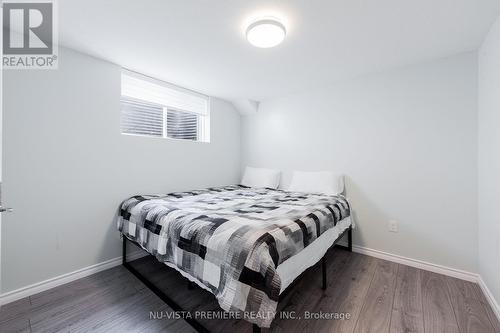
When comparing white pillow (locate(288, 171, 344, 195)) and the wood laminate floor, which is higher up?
white pillow (locate(288, 171, 344, 195))

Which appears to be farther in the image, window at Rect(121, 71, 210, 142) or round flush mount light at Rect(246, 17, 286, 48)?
window at Rect(121, 71, 210, 142)

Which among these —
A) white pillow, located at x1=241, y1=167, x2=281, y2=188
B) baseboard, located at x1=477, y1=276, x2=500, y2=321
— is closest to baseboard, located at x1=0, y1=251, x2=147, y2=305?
white pillow, located at x1=241, y1=167, x2=281, y2=188

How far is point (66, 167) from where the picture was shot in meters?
1.92

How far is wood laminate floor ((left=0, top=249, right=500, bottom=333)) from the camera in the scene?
4.60ft

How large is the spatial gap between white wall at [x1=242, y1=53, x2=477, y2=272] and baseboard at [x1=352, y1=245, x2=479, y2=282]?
0.05m

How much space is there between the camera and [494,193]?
1562mm

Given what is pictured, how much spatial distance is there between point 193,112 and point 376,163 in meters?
2.56

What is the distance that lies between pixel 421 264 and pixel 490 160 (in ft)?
3.96

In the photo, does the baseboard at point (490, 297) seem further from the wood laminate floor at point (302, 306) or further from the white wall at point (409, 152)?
the white wall at point (409, 152)

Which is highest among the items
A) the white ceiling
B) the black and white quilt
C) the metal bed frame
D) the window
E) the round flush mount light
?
the white ceiling

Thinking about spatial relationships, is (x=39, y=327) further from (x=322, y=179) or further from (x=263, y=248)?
(x=322, y=179)

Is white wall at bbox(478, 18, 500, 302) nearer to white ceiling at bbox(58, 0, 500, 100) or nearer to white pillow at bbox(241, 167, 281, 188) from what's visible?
white ceiling at bbox(58, 0, 500, 100)

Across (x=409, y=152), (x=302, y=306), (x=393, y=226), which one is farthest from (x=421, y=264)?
(x=302, y=306)

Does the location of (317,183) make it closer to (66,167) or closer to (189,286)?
(189,286)
